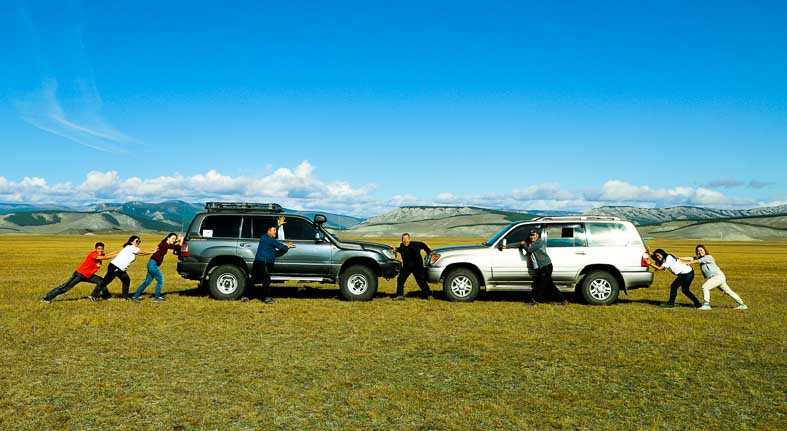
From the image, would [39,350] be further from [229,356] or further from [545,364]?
[545,364]

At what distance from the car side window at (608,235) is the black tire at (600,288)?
0.72m

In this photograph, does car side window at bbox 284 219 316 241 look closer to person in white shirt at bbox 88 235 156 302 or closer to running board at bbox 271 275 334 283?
running board at bbox 271 275 334 283

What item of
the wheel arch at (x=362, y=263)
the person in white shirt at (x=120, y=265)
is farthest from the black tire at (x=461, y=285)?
the person in white shirt at (x=120, y=265)

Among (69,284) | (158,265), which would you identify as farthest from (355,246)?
(69,284)

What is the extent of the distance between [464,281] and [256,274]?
4948 mm

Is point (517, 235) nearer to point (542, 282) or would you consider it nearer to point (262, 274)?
point (542, 282)

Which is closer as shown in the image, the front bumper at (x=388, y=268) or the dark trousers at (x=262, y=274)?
the dark trousers at (x=262, y=274)

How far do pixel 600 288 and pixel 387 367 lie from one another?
7.91 m

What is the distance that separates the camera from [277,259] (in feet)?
46.3

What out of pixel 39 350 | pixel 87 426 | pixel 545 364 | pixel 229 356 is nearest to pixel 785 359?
pixel 545 364

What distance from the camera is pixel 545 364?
7.80 m

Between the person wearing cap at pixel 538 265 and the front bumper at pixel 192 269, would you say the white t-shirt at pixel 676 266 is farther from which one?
the front bumper at pixel 192 269

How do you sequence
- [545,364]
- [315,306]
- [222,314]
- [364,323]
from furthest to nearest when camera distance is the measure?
[315,306]
[222,314]
[364,323]
[545,364]

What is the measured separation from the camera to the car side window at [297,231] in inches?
569
